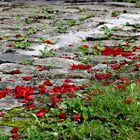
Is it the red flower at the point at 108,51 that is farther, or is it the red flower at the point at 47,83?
the red flower at the point at 108,51

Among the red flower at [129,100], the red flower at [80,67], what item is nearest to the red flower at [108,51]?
the red flower at [80,67]

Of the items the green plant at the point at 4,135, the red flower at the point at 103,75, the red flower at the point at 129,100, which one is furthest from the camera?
the red flower at the point at 103,75

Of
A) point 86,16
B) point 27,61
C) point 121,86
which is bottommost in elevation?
point 86,16

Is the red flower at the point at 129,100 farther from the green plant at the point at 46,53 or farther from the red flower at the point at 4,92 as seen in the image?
the green plant at the point at 46,53

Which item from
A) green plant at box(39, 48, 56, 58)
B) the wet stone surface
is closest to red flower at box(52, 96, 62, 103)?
the wet stone surface

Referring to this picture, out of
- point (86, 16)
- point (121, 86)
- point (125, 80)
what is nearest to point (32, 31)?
point (86, 16)

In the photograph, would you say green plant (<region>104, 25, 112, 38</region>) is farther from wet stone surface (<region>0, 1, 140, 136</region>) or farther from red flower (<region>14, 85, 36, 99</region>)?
red flower (<region>14, 85, 36, 99</region>)

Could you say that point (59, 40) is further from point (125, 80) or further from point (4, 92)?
point (4, 92)

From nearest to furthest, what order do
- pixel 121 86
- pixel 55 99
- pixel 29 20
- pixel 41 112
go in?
1. pixel 41 112
2. pixel 55 99
3. pixel 121 86
4. pixel 29 20

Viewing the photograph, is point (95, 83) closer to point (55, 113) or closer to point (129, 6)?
point (55, 113)

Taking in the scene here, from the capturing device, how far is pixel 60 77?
5.12m

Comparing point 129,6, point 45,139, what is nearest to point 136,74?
point 45,139

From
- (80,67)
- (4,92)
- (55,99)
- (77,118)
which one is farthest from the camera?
(80,67)

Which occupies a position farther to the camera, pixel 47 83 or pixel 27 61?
pixel 27 61
